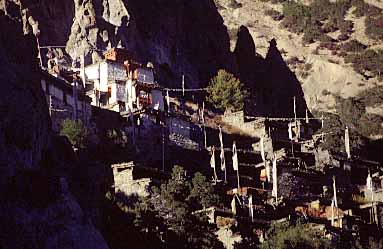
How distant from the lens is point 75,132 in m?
63.6

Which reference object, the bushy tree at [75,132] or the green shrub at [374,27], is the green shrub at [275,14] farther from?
the bushy tree at [75,132]

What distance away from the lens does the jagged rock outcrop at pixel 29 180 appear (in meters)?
44.2

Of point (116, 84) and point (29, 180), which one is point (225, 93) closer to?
point (116, 84)

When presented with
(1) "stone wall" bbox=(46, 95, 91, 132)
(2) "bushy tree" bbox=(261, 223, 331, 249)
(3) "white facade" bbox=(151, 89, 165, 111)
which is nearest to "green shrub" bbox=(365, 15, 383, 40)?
(3) "white facade" bbox=(151, 89, 165, 111)

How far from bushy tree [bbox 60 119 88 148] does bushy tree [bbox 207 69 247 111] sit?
23.0 meters

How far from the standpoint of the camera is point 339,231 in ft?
207

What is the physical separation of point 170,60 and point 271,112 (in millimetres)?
12870

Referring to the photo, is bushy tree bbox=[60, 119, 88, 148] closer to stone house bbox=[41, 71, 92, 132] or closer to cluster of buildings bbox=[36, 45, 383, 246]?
cluster of buildings bbox=[36, 45, 383, 246]

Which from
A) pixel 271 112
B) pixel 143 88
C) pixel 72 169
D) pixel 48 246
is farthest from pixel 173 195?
pixel 271 112

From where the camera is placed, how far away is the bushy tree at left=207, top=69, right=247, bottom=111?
284 ft

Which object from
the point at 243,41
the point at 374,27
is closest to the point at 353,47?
the point at 374,27

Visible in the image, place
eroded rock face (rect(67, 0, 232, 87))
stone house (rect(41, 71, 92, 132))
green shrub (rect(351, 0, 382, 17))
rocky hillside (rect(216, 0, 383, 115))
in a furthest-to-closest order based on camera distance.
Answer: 1. green shrub (rect(351, 0, 382, 17))
2. rocky hillside (rect(216, 0, 383, 115))
3. eroded rock face (rect(67, 0, 232, 87))
4. stone house (rect(41, 71, 92, 132))

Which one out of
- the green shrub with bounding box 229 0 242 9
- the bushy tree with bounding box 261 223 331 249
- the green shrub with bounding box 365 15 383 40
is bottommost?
the bushy tree with bounding box 261 223 331 249

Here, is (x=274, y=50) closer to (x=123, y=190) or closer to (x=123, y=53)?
(x=123, y=53)
